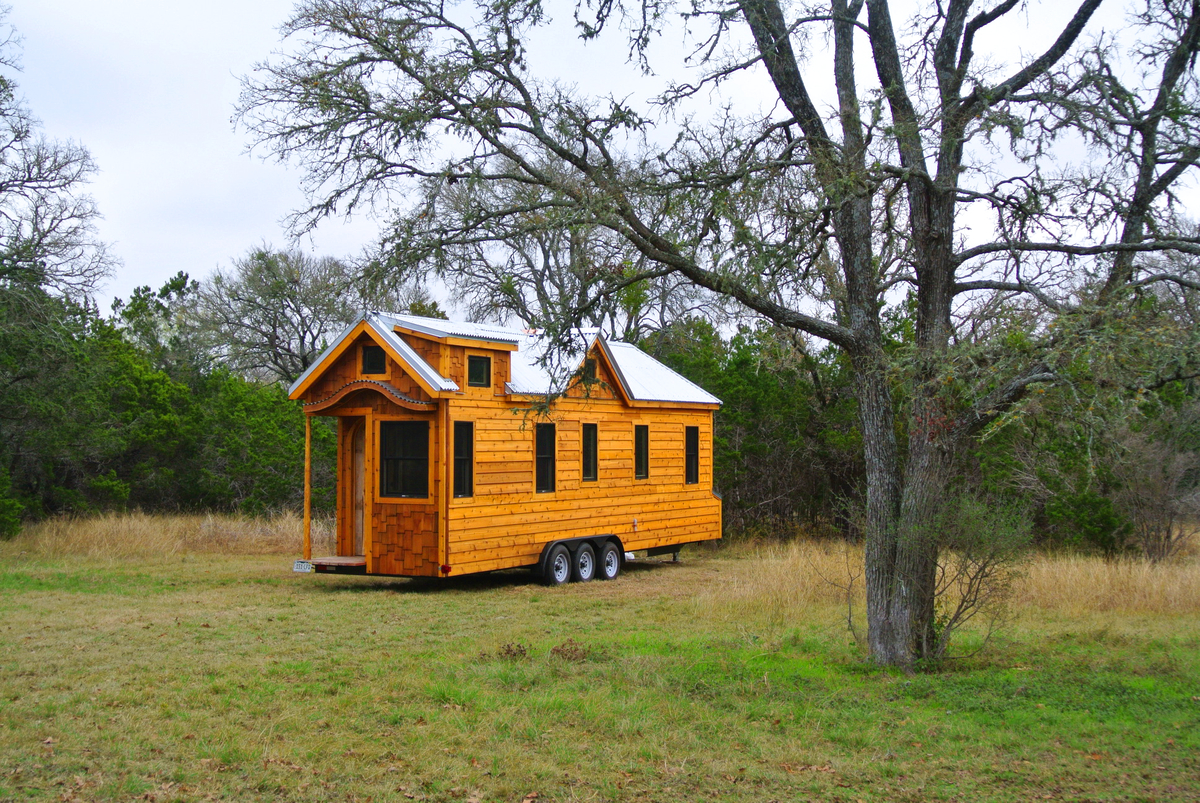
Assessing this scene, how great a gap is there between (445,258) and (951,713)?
5.79 metres

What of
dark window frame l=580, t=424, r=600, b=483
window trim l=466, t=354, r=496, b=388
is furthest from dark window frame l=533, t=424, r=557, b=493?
window trim l=466, t=354, r=496, b=388

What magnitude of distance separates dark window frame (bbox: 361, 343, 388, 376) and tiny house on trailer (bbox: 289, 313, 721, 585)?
0.02 m

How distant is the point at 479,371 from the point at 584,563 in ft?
13.2

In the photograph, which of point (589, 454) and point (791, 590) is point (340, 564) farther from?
point (791, 590)

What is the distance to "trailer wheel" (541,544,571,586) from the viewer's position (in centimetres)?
1550

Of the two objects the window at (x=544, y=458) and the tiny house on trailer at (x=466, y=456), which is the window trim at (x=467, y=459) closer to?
the tiny house on trailer at (x=466, y=456)

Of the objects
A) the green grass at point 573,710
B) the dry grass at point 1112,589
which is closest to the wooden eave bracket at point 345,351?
the green grass at point 573,710

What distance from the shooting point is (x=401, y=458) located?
1432 centimetres

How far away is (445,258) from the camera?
360 inches

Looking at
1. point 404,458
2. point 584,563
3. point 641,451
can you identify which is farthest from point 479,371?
point 641,451

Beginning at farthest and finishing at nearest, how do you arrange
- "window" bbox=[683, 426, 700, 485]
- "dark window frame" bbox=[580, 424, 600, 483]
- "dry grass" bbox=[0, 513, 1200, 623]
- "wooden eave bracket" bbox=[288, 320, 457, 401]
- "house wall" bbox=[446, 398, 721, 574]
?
"window" bbox=[683, 426, 700, 485]
"dark window frame" bbox=[580, 424, 600, 483]
"house wall" bbox=[446, 398, 721, 574]
"wooden eave bracket" bbox=[288, 320, 457, 401]
"dry grass" bbox=[0, 513, 1200, 623]

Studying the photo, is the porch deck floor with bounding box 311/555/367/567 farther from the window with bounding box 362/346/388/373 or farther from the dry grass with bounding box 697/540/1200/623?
the dry grass with bounding box 697/540/1200/623

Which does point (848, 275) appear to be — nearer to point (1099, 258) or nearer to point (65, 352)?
point (1099, 258)

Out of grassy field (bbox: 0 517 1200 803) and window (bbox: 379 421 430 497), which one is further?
window (bbox: 379 421 430 497)
